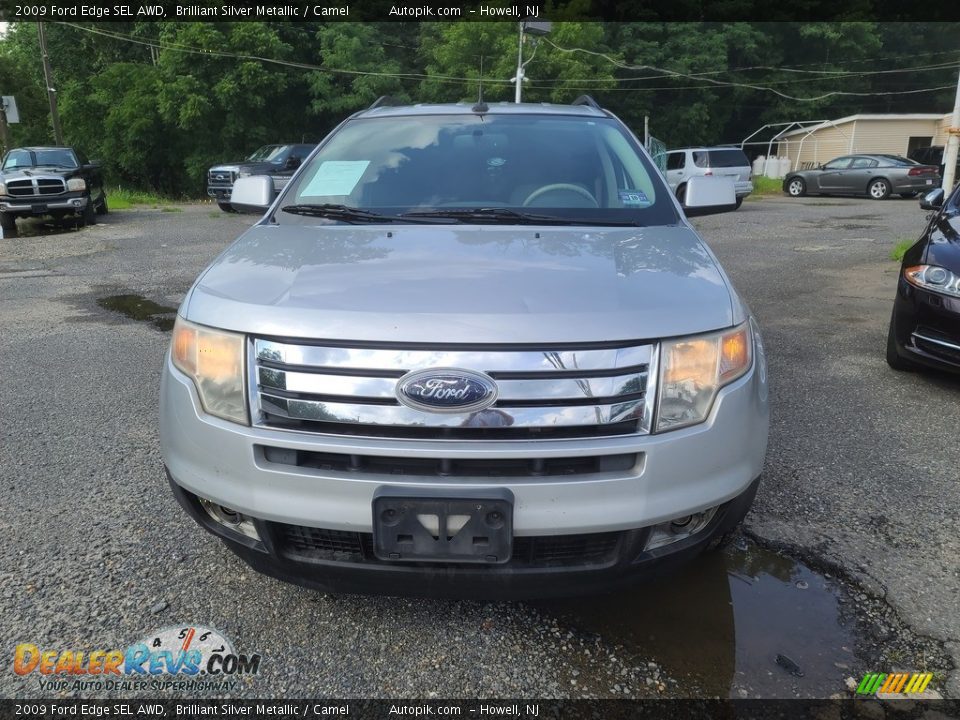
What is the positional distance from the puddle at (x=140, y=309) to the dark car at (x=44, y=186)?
775 cm

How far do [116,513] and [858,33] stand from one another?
164 ft

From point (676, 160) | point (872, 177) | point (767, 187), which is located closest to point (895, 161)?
point (872, 177)

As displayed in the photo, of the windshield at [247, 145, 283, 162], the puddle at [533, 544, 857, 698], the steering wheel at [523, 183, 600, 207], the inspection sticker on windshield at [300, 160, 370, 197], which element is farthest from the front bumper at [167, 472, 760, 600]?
the windshield at [247, 145, 283, 162]

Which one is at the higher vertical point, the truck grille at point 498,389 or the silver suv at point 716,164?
the truck grille at point 498,389

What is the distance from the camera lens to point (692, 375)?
1.93 metres

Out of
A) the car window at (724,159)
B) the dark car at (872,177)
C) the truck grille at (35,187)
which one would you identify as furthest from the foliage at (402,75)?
the truck grille at (35,187)

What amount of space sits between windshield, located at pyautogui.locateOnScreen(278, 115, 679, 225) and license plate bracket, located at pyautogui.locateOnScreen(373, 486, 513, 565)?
134 centimetres

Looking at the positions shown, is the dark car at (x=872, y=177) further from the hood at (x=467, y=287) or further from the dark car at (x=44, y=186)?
the hood at (x=467, y=287)

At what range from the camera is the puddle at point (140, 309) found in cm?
642

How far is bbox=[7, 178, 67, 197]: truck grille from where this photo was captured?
13.3 meters

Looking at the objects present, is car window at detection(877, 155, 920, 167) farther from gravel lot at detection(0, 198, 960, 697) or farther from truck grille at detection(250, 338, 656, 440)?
truck grille at detection(250, 338, 656, 440)

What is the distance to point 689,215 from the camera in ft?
11.7

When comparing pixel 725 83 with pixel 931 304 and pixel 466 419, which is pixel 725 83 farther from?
pixel 466 419

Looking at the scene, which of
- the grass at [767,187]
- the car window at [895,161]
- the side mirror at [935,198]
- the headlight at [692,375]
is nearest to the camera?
the headlight at [692,375]
